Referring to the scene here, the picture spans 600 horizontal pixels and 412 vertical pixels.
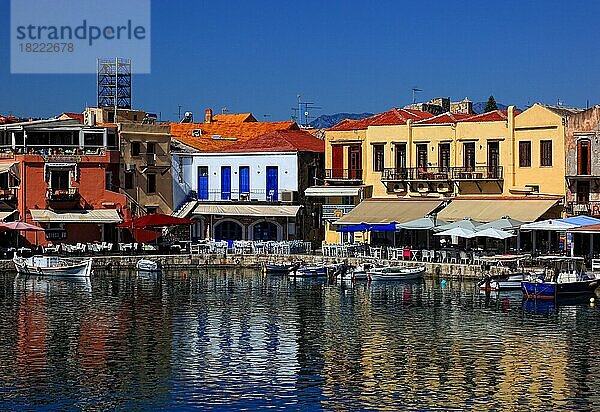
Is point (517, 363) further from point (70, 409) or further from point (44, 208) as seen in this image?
point (44, 208)

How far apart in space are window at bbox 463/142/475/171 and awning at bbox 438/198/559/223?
2158 millimetres

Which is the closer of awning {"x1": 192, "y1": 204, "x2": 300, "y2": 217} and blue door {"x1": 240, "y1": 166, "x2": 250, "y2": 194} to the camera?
awning {"x1": 192, "y1": 204, "x2": 300, "y2": 217}

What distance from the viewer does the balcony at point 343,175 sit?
7200cm

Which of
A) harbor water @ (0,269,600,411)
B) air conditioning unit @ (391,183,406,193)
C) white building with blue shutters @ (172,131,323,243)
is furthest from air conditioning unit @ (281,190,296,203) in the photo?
harbor water @ (0,269,600,411)

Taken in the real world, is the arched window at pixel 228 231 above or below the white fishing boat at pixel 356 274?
above

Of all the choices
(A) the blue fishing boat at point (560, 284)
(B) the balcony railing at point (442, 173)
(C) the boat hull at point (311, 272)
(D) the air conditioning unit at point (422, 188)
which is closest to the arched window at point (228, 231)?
(B) the balcony railing at point (442, 173)

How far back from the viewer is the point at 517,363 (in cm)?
3719

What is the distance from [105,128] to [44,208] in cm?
619

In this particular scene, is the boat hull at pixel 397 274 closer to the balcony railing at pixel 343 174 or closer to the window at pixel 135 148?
the balcony railing at pixel 343 174

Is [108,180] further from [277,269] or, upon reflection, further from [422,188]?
[422,188]

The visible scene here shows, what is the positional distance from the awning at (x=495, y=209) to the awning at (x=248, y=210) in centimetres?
1021

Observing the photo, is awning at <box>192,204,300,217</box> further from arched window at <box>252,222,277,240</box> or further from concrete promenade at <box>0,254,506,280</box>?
concrete promenade at <box>0,254,506,280</box>

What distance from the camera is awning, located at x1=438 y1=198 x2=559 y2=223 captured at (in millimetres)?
62438

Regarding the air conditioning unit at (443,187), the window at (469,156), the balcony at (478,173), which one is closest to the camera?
the balcony at (478,173)
